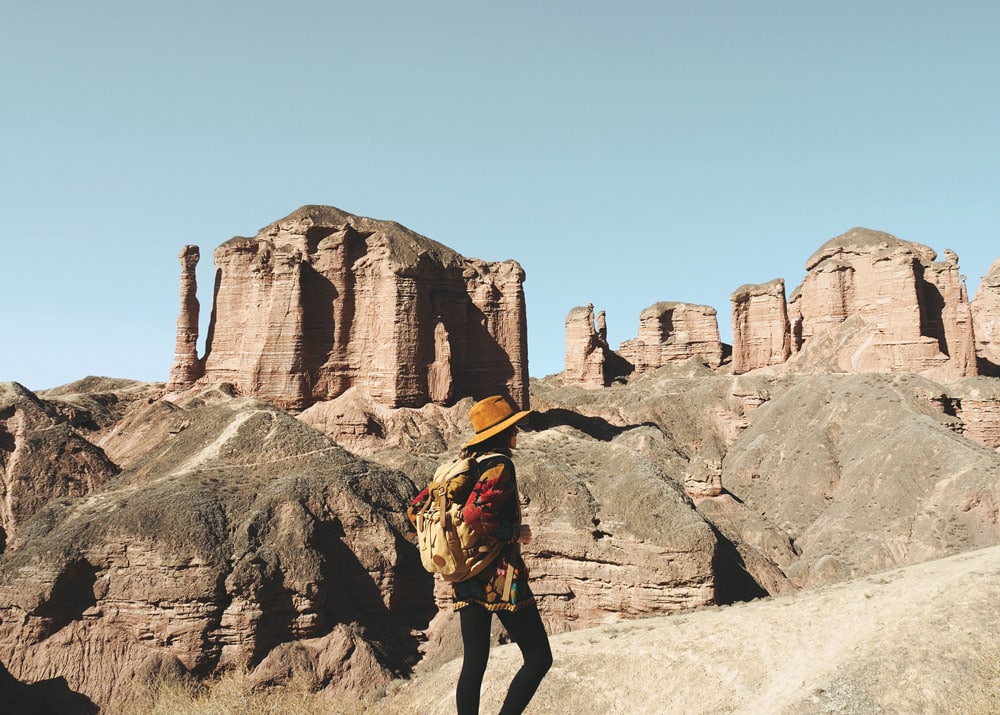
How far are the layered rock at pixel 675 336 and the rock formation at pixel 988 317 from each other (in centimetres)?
2500

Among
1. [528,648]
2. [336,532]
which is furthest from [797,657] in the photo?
[336,532]

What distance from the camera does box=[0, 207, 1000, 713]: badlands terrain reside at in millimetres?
14609

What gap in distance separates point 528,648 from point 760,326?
76.5 meters

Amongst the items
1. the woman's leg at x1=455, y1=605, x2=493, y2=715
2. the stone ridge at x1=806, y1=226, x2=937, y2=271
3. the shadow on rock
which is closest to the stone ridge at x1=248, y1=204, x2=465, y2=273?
the shadow on rock

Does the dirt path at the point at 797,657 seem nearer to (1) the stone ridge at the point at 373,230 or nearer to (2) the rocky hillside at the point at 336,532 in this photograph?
(2) the rocky hillside at the point at 336,532

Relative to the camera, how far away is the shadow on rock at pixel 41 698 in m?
19.9

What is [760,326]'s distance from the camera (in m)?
78.7

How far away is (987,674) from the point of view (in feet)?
37.2

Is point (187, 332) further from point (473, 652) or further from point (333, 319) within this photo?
point (473, 652)

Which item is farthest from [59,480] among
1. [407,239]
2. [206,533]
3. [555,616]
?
[407,239]

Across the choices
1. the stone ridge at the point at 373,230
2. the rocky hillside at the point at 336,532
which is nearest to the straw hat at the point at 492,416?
the rocky hillside at the point at 336,532

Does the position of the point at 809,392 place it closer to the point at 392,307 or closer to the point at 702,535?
the point at 392,307

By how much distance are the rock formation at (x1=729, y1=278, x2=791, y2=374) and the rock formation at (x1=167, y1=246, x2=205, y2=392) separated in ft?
174

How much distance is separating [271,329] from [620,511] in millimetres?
25523
